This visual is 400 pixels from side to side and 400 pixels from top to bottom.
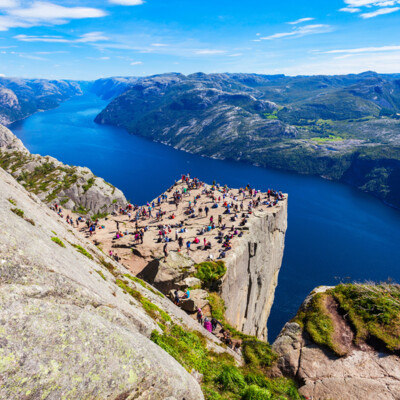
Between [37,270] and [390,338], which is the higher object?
[37,270]

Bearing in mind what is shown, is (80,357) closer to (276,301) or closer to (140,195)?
(276,301)

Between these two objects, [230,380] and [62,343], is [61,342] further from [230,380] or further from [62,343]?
[230,380]

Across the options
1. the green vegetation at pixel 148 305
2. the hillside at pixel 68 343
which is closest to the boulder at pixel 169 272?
the green vegetation at pixel 148 305

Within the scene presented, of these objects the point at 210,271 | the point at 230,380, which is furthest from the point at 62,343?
the point at 210,271

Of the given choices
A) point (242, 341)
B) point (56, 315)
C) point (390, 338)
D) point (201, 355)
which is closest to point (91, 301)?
point (56, 315)

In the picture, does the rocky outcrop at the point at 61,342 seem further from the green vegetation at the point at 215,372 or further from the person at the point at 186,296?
the person at the point at 186,296

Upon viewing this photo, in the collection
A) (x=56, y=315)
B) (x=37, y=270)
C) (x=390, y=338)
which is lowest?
(x=390, y=338)
